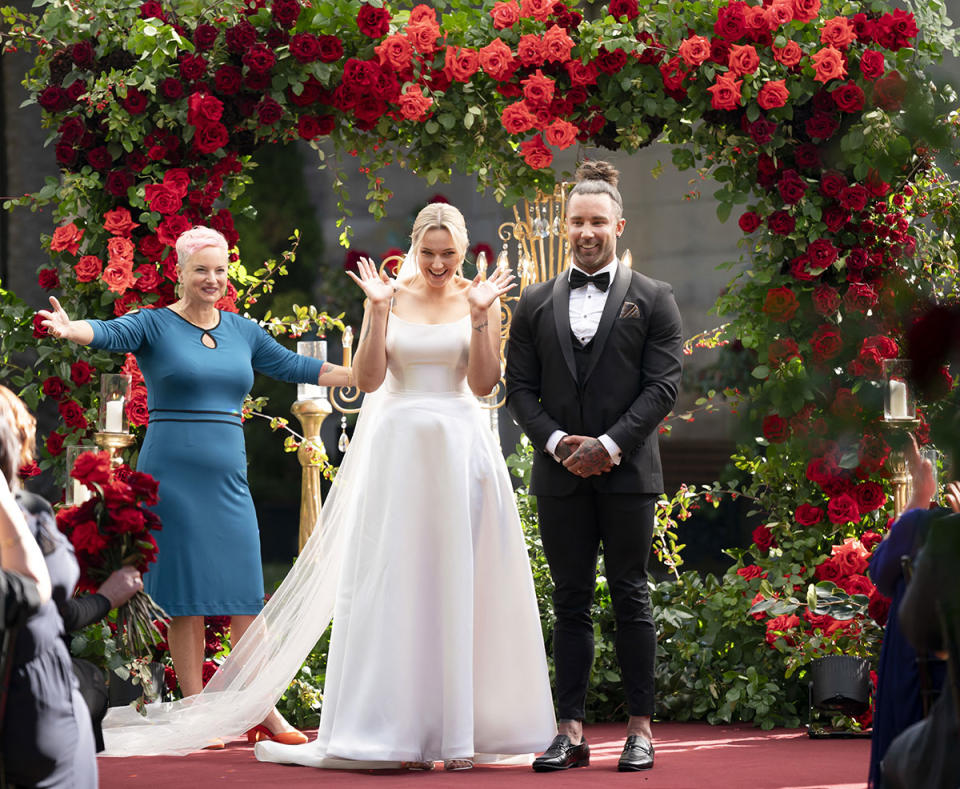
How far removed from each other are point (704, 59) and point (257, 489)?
6.33m

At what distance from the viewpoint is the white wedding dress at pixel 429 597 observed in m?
3.75

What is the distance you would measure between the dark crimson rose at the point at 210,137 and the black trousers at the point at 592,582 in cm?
198

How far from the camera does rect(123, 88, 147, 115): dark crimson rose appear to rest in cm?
469

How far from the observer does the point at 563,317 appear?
3865mm

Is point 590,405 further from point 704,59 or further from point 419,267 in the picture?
point 704,59

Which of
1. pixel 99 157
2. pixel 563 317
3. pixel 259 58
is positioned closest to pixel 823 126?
pixel 563 317

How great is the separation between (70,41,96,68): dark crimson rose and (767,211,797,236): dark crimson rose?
2632 mm

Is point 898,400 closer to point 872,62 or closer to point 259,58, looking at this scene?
point 872,62

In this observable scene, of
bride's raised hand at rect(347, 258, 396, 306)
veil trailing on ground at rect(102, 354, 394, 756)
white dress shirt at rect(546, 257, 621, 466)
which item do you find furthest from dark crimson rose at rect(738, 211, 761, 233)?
veil trailing on ground at rect(102, 354, 394, 756)

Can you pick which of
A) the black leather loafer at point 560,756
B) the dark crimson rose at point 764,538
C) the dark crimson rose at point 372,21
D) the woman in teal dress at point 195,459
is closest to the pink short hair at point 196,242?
the woman in teal dress at point 195,459

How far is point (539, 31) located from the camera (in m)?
4.81

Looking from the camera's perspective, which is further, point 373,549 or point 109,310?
point 109,310

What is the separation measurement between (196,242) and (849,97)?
2432mm

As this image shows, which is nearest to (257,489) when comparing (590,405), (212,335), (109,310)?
(109,310)
